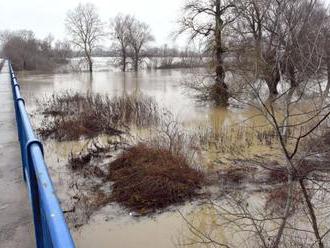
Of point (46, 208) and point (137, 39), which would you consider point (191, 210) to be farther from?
point (137, 39)

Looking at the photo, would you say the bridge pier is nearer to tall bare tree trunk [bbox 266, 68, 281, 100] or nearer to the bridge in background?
the bridge in background

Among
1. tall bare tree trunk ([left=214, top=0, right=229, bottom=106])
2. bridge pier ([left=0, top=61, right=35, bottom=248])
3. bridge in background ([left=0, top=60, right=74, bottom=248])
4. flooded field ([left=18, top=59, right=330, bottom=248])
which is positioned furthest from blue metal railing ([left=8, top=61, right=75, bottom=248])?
tall bare tree trunk ([left=214, top=0, right=229, bottom=106])

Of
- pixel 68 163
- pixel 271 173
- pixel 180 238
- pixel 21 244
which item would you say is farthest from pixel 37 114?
pixel 21 244

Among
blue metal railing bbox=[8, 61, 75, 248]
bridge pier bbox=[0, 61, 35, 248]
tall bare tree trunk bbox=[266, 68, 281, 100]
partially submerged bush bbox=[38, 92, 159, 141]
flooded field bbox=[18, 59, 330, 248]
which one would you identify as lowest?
flooded field bbox=[18, 59, 330, 248]

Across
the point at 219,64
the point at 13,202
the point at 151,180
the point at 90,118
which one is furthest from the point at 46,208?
the point at 219,64

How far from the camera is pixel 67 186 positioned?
8.15 meters

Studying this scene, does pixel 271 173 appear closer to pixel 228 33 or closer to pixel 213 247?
pixel 213 247

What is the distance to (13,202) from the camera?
394 cm

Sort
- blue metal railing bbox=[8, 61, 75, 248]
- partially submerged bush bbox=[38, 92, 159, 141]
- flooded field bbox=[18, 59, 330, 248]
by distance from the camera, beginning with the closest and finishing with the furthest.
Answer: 1. blue metal railing bbox=[8, 61, 75, 248]
2. flooded field bbox=[18, 59, 330, 248]
3. partially submerged bush bbox=[38, 92, 159, 141]

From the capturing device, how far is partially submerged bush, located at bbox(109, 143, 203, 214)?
747 cm

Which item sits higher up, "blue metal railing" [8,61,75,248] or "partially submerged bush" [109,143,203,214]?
"blue metal railing" [8,61,75,248]

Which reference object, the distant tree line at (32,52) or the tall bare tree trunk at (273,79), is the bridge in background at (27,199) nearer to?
the tall bare tree trunk at (273,79)

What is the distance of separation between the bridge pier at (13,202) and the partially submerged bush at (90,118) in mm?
6653

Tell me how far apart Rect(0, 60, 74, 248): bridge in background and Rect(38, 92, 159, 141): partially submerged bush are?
6.12 m
